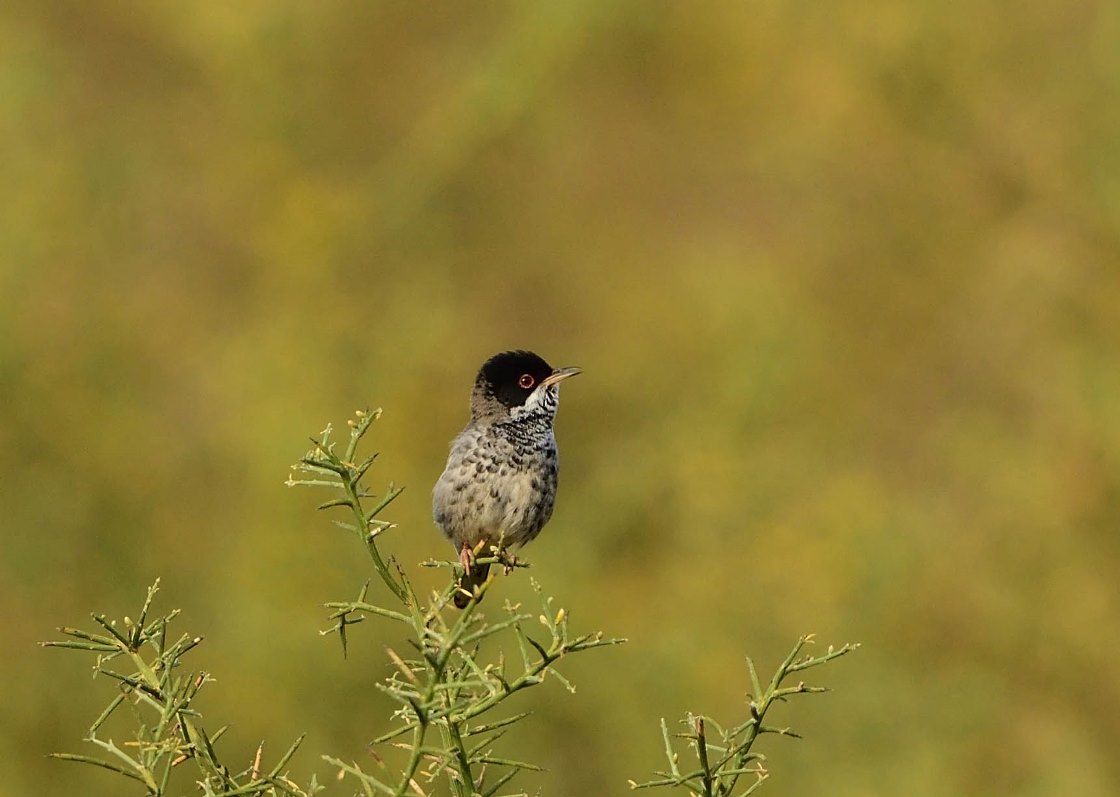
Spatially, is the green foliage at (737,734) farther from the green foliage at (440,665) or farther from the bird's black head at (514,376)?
the bird's black head at (514,376)

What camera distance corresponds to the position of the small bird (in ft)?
17.2

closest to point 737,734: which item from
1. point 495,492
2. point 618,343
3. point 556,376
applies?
point 495,492

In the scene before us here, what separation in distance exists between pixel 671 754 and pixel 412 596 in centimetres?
52

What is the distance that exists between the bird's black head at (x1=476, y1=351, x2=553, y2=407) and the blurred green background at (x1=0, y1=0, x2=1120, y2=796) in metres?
7.38

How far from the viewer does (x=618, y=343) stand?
62.6 feet

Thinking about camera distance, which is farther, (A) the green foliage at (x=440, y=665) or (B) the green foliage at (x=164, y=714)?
(B) the green foliage at (x=164, y=714)

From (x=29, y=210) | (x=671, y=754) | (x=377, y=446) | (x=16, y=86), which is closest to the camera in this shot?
(x=671, y=754)

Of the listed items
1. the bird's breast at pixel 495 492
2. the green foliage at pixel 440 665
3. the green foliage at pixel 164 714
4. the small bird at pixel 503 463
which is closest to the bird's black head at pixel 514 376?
the small bird at pixel 503 463

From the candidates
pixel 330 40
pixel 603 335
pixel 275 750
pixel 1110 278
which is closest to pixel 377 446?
pixel 275 750

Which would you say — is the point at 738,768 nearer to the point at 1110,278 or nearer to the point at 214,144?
the point at 1110,278

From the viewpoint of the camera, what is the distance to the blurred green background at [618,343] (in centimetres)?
1465

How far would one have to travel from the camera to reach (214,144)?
23.5 meters

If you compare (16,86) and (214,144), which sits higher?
(214,144)

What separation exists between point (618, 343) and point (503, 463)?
13846 mm
